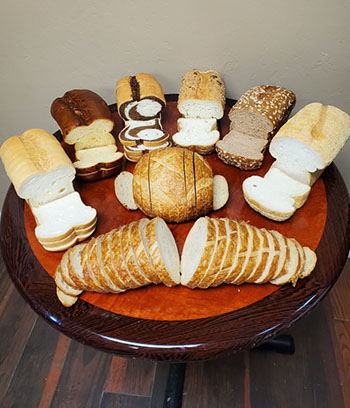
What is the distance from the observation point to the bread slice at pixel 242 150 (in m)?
2.00

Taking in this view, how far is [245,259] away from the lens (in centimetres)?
144

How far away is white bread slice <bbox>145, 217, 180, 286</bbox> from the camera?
1.43 m

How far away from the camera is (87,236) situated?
1729 mm

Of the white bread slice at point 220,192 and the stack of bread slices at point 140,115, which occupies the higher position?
the stack of bread slices at point 140,115

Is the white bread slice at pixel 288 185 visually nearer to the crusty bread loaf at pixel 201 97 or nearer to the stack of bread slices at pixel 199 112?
the stack of bread slices at pixel 199 112

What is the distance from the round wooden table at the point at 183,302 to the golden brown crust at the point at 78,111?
1.73ft

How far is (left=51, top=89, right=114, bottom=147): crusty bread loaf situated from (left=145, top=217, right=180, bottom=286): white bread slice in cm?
77

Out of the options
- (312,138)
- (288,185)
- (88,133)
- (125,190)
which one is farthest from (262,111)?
(88,133)

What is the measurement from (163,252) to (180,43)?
1.52 meters

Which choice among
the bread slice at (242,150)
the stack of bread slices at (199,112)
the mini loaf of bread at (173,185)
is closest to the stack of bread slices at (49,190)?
the mini loaf of bread at (173,185)

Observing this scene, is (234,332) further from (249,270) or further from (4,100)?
(4,100)

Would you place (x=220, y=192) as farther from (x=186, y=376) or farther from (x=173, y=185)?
(x=186, y=376)

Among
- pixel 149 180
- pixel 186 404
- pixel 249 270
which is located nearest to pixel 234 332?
pixel 249 270

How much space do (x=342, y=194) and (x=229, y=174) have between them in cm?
60
